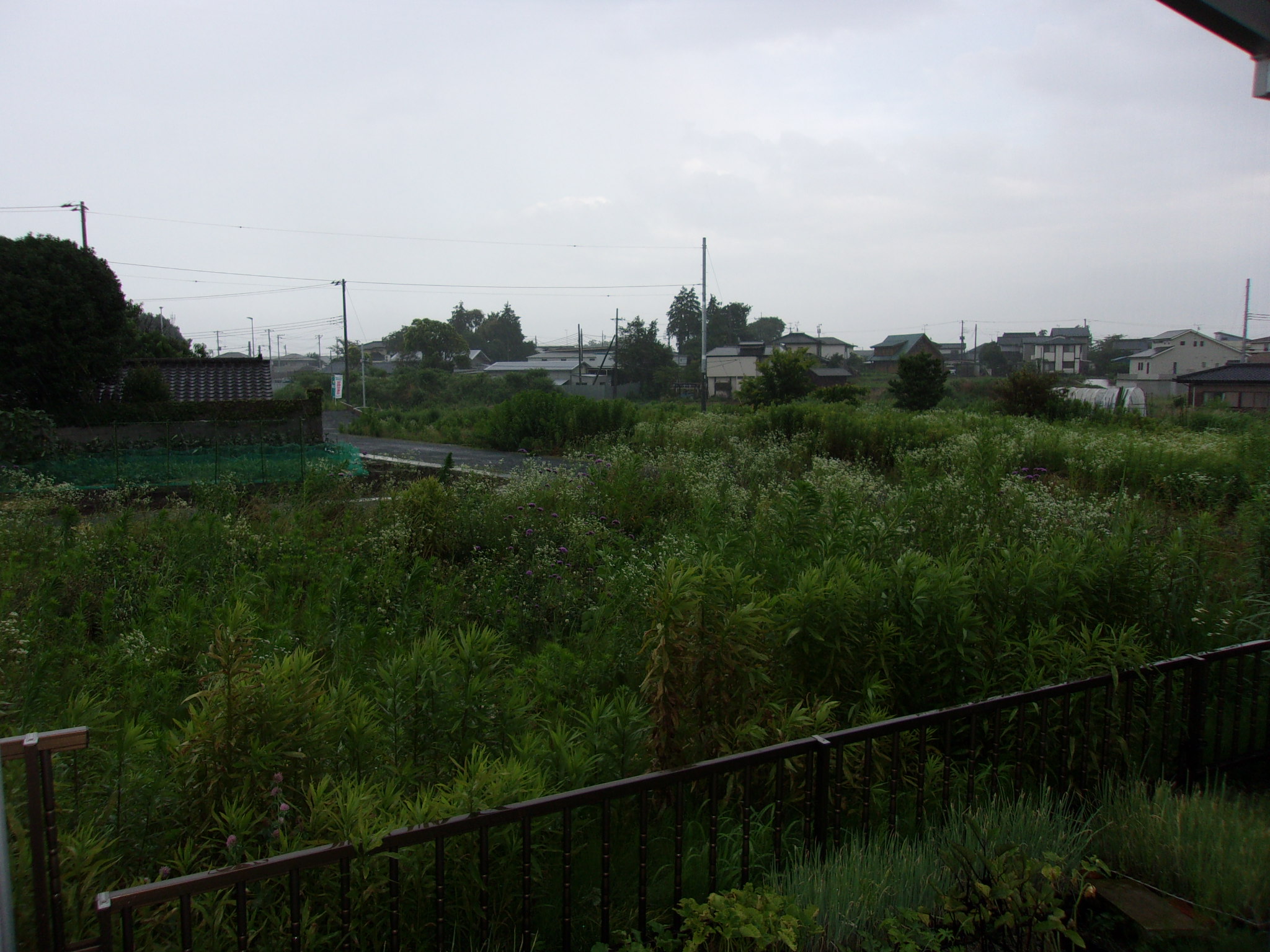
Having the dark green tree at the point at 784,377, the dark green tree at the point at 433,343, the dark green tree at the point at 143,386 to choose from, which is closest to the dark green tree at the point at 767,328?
the dark green tree at the point at 433,343

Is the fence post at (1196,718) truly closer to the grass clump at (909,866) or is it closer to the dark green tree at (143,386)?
the grass clump at (909,866)

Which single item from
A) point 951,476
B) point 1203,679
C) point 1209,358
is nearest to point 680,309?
point 1209,358

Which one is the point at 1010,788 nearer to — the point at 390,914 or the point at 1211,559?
the point at 390,914

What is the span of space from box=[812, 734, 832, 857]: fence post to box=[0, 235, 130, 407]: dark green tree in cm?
1624

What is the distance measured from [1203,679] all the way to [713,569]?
235 centimetres

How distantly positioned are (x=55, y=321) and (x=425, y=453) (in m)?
9.41

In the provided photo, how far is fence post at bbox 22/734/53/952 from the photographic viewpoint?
6.39 feet

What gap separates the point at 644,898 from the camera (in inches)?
95.5

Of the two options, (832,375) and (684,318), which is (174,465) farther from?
(684,318)

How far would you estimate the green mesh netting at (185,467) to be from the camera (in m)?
11.4

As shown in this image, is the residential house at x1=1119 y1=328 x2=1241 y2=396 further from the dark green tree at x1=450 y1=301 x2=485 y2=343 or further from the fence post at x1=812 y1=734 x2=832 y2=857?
the dark green tree at x1=450 y1=301 x2=485 y2=343

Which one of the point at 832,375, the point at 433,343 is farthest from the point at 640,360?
the point at 433,343

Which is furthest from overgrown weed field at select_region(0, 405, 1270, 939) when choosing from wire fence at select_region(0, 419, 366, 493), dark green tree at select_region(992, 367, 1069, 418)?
dark green tree at select_region(992, 367, 1069, 418)

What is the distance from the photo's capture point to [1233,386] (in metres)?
→ 21.6
